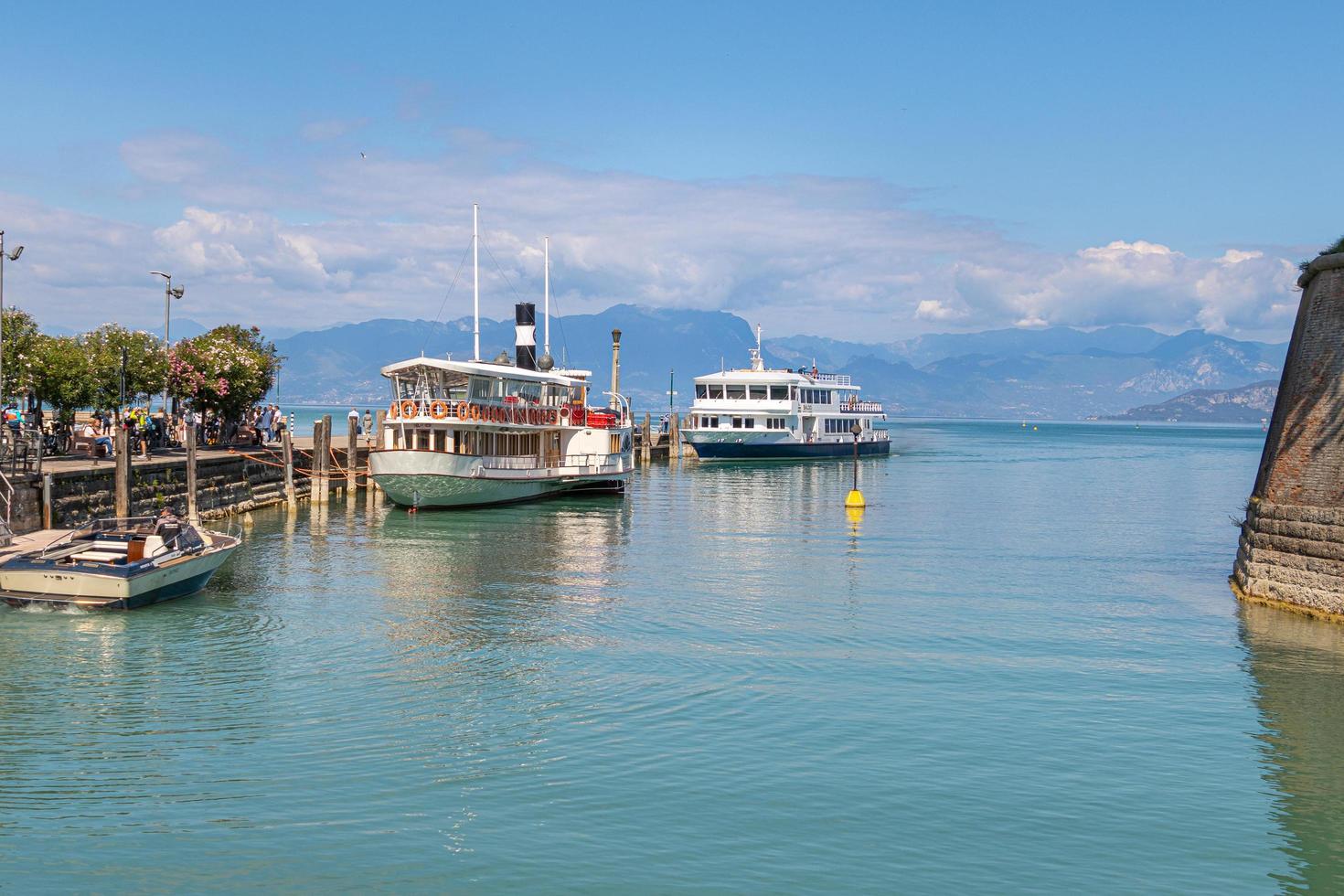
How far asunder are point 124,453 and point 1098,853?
2707cm

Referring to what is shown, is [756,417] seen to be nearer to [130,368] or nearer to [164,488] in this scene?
[130,368]

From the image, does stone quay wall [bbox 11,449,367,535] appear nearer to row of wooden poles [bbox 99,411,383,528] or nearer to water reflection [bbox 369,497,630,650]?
row of wooden poles [bbox 99,411,383,528]

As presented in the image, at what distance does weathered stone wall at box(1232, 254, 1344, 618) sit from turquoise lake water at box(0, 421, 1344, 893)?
834mm

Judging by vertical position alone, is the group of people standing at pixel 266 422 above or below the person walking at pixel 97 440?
above

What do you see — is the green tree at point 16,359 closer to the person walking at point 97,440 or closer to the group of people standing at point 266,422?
the person walking at point 97,440

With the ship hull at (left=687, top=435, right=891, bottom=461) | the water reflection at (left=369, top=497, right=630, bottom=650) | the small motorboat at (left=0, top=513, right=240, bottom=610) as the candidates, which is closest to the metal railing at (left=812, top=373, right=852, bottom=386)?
the ship hull at (left=687, top=435, right=891, bottom=461)

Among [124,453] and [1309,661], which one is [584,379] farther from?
[1309,661]

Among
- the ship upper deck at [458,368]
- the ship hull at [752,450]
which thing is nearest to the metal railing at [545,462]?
the ship upper deck at [458,368]

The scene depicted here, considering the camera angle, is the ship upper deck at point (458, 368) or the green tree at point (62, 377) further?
the ship upper deck at point (458, 368)

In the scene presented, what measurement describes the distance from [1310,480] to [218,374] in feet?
131

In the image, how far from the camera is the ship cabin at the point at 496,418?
4300cm

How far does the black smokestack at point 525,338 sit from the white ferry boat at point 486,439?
3957 mm

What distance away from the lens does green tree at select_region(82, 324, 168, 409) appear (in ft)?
131

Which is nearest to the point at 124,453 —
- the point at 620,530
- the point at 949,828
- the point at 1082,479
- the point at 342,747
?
the point at 620,530
